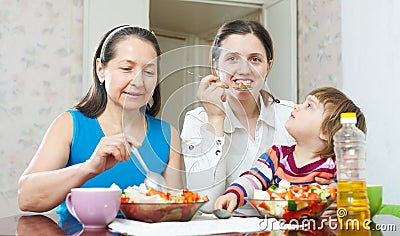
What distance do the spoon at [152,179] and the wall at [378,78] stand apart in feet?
5.95

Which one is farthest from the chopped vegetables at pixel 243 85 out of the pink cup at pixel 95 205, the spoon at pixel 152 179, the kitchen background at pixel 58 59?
the kitchen background at pixel 58 59

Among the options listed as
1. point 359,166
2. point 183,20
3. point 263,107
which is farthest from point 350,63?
point 359,166

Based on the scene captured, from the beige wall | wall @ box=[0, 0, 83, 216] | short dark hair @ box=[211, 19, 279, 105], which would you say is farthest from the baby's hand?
wall @ box=[0, 0, 83, 216]

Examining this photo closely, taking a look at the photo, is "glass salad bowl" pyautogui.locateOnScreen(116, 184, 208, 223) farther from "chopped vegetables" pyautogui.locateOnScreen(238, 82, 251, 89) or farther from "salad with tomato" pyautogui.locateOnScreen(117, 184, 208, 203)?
"chopped vegetables" pyautogui.locateOnScreen(238, 82, 251, 89)

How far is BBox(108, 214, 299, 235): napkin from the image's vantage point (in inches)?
37.3

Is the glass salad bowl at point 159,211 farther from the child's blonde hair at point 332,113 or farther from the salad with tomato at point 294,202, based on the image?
the child's blonde hair at point 332,113

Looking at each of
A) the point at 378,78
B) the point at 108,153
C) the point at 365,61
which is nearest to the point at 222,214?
the point at 108,153

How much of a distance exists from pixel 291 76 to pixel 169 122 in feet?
8.70

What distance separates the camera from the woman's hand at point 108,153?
1112 millimetres

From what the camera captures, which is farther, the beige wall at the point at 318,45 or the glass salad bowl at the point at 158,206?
the beige wall at the point at 318,45

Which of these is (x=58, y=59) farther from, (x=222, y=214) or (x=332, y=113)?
(x=222, y=214)

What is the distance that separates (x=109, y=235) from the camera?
3.04 ft

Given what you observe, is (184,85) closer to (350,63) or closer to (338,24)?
(350,63)

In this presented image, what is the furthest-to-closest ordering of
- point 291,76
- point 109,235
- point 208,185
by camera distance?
point 291,76, point 208,185, point 109,235
